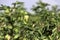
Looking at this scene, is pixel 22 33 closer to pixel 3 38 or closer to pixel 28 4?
pixel 3 38

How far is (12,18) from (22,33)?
197 millimetres

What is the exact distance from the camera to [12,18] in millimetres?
2684

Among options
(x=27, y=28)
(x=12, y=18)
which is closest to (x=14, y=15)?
(x=12, y=18)

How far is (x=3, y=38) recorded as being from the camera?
2693mm

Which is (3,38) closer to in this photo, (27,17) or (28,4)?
(27,17)

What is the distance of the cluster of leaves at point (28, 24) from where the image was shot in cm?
264

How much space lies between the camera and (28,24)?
Answer: 2680mm

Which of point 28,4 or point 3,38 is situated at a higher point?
point 28,4

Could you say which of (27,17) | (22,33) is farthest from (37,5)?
(22,33)

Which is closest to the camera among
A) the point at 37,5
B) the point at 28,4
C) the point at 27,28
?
the point at 27,28

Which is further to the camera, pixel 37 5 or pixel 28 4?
pixel 28 4

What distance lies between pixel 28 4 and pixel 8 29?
503 millimetres

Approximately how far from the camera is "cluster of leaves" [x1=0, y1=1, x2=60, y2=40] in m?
2.64

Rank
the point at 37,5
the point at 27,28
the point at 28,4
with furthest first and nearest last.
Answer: the point at 28,4 → the point at 37,5 → the point at 27,28
